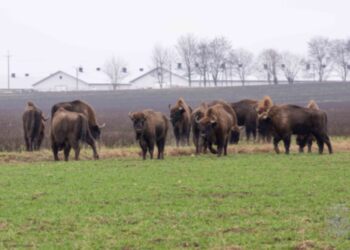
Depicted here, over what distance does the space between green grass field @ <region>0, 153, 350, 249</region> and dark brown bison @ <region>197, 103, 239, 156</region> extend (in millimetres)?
4954

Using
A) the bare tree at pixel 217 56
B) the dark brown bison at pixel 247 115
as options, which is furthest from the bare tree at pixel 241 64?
the dark brown bison at pixel 247 115

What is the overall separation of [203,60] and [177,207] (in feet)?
452

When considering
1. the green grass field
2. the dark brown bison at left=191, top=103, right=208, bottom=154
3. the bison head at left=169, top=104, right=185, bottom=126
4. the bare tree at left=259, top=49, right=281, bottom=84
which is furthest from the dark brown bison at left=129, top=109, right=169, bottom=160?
the bare tree at left=259, top=49, right=281, bottom=84

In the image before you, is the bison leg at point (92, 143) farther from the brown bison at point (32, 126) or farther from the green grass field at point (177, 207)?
the green grass field at point (177, 207)

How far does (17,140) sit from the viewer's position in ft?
120

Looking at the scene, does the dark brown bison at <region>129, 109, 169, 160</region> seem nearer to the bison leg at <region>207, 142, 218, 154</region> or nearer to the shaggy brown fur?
the bison leg at <region>207, 142, 218, 154</region>

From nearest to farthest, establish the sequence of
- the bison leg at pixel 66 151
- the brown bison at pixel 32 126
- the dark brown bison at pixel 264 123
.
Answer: the bison leg at pixel 66 151, the dark brown bison at pixel 264 123, the brown bison at pixel 32 126

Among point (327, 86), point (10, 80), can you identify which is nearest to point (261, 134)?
point (327, 86)

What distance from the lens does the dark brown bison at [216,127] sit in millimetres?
27641

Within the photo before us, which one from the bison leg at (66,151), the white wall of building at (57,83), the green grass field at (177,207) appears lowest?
the green grass field at (177,207)

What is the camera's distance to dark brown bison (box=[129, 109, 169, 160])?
2623cm

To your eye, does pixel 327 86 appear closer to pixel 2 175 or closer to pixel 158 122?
pixel 158 122

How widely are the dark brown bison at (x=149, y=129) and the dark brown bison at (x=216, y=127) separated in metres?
1.38

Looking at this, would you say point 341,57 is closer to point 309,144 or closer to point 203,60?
point 203,60
